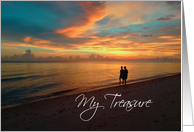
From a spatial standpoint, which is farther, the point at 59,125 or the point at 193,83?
the point at 59,125

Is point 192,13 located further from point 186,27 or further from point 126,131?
point 126,131

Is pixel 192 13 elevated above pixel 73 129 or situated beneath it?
elevated above

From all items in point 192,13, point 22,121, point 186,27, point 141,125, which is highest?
point 192,13

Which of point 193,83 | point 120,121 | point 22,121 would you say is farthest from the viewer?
point 22,121

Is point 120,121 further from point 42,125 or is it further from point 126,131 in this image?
point 42,125

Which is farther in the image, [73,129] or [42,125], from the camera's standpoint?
[42,125]

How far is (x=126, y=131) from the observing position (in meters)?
5.16

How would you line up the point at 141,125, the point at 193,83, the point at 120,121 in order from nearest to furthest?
the point at 193,83 < the point at 141,125 < the point at 120,121

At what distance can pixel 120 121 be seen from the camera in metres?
6.04

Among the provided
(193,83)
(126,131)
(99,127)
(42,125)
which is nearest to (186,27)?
(193,83)

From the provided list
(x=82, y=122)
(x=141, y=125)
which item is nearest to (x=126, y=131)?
(x=141, y=125)

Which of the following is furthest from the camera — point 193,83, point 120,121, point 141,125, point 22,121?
point 22,121

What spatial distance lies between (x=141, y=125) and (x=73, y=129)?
3059 millimetres

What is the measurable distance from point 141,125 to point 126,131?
85cm
